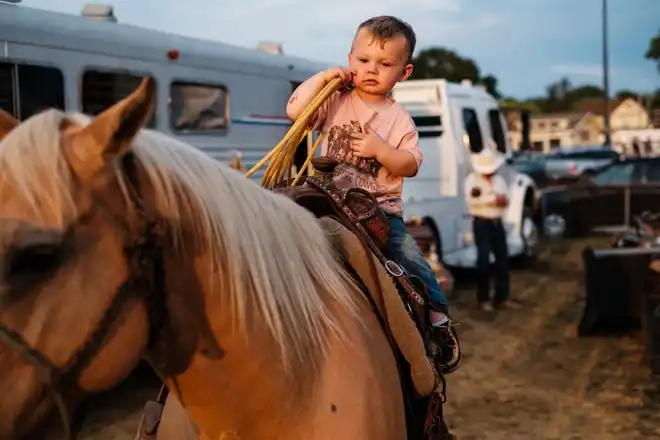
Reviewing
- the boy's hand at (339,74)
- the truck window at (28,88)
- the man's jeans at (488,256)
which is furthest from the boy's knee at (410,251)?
the man's jeans at (488,256)

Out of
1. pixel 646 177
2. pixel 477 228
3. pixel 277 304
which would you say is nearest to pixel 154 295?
pixel 277 304

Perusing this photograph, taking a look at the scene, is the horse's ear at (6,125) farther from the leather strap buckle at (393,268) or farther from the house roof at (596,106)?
the house roof at (596,106)

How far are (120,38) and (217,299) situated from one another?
6.23 meters

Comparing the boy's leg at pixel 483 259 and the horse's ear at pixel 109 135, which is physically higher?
the horse's ear at pixel 109 135

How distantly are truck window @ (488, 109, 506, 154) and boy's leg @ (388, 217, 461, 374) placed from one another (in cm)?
1043

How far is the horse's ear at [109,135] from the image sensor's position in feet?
4.58

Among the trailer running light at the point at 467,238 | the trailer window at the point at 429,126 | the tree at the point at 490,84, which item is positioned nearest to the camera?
the trailer running light at the point at 467,238

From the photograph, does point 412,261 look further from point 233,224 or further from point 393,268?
point 233,224

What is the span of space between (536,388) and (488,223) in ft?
11.2

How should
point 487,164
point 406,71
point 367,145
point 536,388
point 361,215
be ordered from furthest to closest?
point 487,164 → point 536,388 → point 406,71 → point 367,145 → point 361,215

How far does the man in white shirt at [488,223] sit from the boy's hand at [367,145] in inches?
279

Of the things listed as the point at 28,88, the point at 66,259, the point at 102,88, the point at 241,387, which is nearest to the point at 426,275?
the point at 241,387

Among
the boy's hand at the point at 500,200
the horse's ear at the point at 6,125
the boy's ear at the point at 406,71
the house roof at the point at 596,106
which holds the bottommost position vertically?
the boy's hand at the point at 500,200

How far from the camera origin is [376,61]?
2518 millimetres
